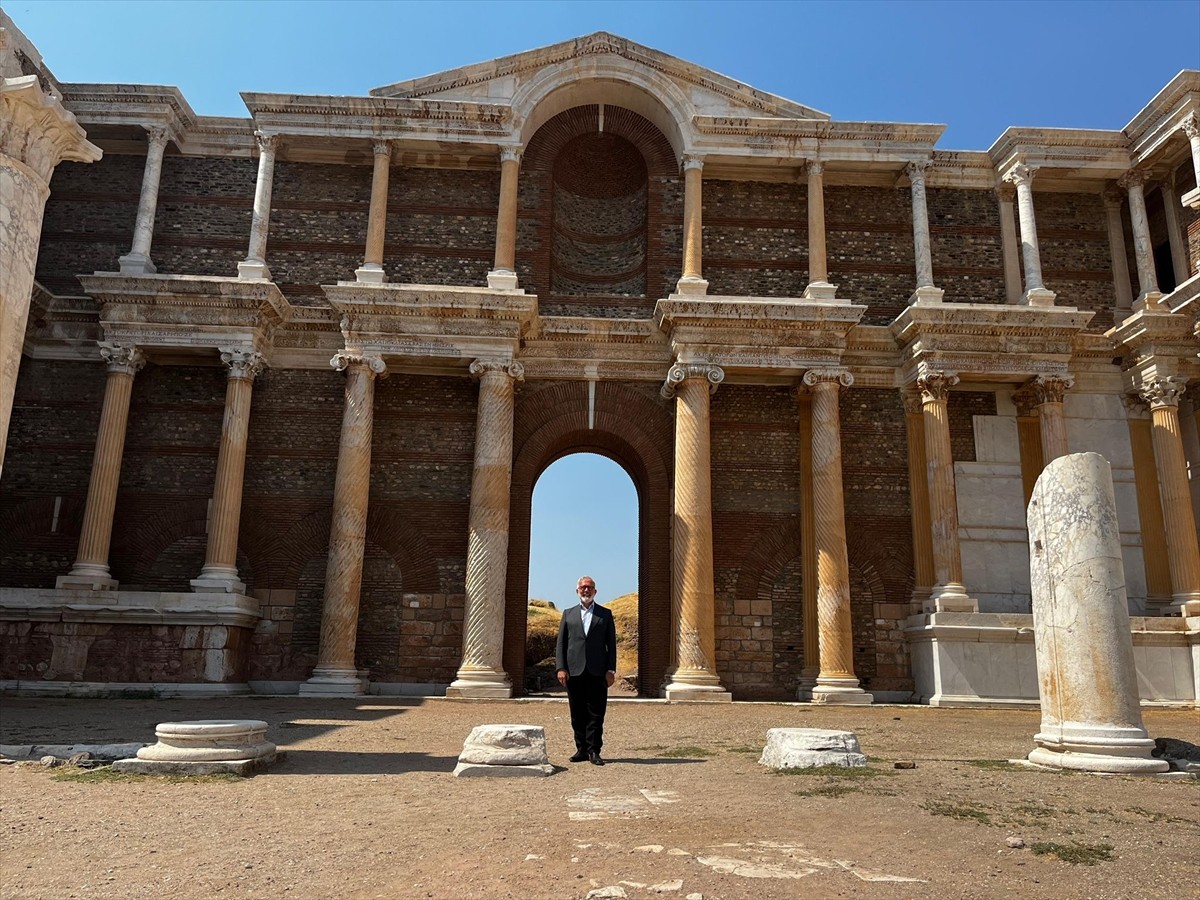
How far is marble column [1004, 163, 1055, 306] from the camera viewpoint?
19.2 metres

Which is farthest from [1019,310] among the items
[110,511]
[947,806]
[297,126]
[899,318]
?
[110,511]

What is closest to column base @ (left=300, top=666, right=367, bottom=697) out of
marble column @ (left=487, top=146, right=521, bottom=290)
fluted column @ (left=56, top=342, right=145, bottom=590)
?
fluted column @ (left=56, top=342, right=145, bottom=590)

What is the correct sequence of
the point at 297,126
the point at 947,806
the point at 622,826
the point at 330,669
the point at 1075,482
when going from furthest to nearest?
the point at 297,126 < the point at 330,669 < the point at 1075,482 < the point at 947,806 < the point at 622,826

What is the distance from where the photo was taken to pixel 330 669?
1667cm

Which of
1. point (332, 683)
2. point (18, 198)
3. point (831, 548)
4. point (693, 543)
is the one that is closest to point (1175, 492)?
point (831, 548)

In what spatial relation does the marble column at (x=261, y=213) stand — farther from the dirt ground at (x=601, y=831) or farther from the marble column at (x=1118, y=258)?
the marble column at (x=1118, y=258)

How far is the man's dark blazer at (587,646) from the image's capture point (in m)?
9.02

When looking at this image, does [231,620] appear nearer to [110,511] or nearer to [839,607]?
[110,511]

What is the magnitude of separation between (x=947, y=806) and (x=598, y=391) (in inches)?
542

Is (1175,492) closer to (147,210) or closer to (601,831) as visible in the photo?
(601,831)

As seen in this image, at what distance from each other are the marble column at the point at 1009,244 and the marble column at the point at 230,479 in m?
16.9

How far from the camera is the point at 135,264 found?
1878 cm

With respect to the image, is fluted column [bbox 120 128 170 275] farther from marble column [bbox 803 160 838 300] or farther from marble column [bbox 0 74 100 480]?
marble column [bbox 803 160 838 300]

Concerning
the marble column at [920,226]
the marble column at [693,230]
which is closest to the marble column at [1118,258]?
the marble column at [920,226]
